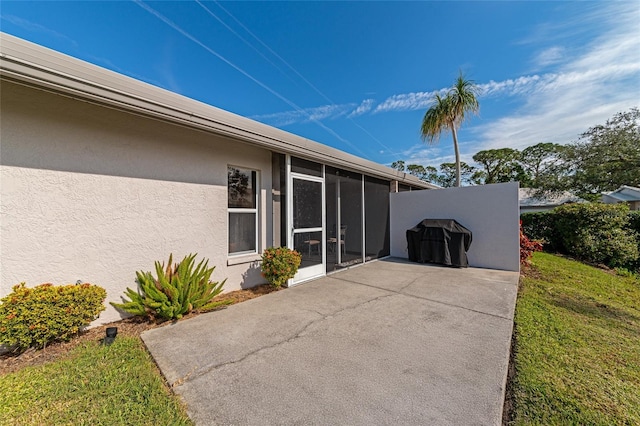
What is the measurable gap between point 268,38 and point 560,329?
981 cm

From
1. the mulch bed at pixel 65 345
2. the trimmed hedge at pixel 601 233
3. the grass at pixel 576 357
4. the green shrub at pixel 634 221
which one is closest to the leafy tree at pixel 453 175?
the green shrub at pixel 634 221

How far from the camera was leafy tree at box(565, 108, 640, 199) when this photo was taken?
53.7 ft

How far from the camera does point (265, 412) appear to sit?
1.75 metres

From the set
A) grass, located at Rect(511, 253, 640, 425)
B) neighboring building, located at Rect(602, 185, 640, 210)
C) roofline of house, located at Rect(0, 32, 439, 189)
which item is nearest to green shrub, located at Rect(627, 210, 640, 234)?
grass, located at Rect(511, 253, 640, 425)

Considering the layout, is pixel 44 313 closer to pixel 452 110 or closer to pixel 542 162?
pixel 452 110

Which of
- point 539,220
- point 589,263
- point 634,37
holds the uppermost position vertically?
point 634,37

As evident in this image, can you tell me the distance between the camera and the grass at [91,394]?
5.50 ft

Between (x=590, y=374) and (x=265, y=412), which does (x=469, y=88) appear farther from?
(x=265, y=412)

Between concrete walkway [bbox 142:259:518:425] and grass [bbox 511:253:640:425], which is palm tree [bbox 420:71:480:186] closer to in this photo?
grass [bbox 511:253:640:425]

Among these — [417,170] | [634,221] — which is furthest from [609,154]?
[417,170]

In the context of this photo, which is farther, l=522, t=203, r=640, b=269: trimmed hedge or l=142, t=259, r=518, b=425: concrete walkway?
l=522, t=203, r=640, b=269: trimmed hedge

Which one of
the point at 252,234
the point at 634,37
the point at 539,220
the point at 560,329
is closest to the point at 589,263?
the point at 539,220

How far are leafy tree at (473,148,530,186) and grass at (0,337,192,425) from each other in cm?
3268

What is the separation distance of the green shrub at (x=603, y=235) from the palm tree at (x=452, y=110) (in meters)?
5.47
